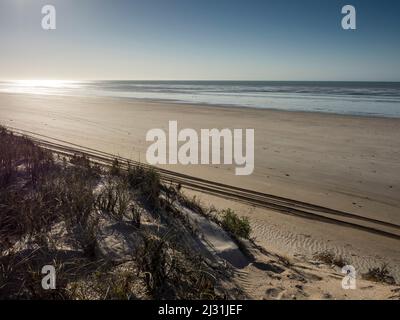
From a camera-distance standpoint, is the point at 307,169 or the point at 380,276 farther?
the point at 307,169

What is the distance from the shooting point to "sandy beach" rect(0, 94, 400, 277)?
5160mm

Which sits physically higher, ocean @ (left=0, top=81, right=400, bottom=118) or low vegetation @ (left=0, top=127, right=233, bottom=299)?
ocean @ (left=0, top=81, right=400, bottom=118)

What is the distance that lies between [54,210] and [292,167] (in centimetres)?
632

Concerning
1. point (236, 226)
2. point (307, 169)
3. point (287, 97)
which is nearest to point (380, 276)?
point (236, 226)

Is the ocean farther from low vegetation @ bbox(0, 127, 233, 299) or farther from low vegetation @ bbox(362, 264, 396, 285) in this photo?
low vegetation @ bbox(0, 127, 233, 299)

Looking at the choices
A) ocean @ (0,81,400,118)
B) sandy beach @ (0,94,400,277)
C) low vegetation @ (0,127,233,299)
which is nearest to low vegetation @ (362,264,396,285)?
sandy beach @ (0,94,400,277)

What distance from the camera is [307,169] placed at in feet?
28.4

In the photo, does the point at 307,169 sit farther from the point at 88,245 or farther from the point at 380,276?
the point at 88,245

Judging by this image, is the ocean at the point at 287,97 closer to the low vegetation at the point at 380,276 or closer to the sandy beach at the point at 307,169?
the sandy beach at the point at 307,169

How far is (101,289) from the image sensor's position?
2.85m

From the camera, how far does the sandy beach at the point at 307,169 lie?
516cm
